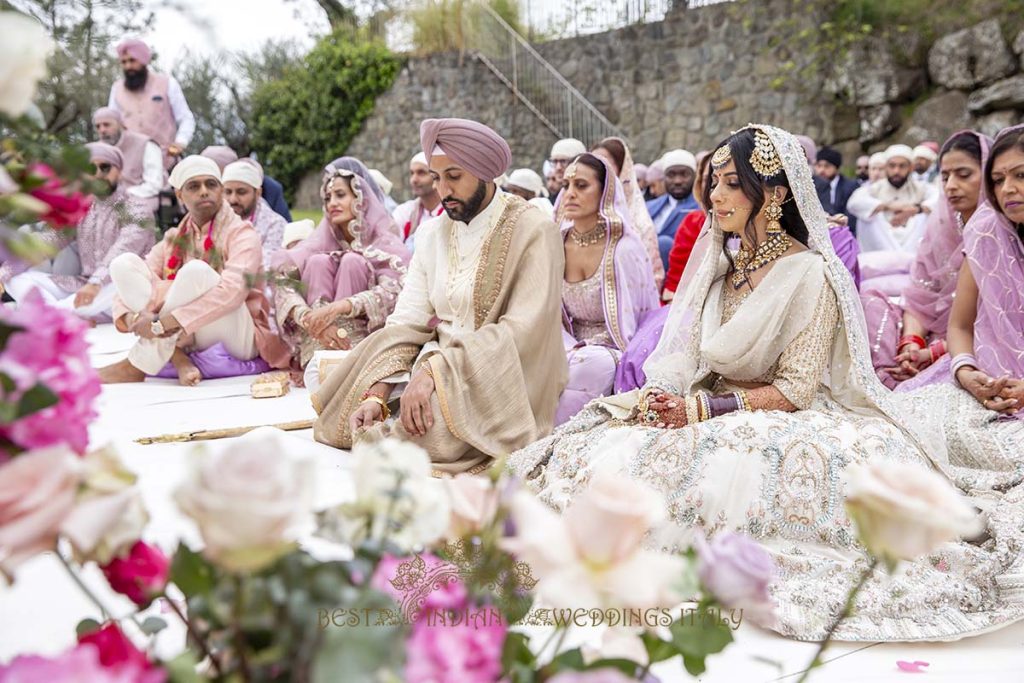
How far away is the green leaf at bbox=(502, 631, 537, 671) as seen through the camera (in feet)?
2.43

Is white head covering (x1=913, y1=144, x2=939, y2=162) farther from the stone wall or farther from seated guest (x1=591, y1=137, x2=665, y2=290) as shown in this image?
seated guest (x1=591, y1=137, x2=665, y2=290)

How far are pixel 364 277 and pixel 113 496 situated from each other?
4579 millimetres

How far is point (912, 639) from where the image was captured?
6.67ft

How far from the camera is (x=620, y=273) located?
168 inches

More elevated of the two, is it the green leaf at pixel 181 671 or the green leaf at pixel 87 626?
the green leaf at pixel 181 671

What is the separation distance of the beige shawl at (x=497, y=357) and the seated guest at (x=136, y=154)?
17.5 feet

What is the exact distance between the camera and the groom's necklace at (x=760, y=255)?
280 cm

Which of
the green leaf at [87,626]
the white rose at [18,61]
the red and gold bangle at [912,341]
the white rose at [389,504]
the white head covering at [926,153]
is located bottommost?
the red and gold bangle at [912,341]

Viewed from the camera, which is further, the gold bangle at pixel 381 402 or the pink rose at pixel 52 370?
the gold bangle at pixel 381 402

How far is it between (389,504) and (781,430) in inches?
77.6

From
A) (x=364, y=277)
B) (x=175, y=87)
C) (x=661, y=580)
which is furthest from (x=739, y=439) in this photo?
(x=175, y=87)

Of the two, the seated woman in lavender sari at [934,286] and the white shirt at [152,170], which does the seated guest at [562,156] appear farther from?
the seated woman in lavender sari at [934,286]

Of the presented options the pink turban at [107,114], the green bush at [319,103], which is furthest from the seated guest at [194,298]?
the green bush at [319,103]

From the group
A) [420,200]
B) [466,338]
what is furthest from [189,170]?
[466,338]
